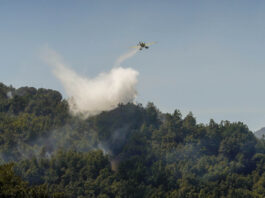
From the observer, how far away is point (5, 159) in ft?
622

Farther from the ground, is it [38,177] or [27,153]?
[27,153]

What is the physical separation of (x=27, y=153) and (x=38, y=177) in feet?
73.1

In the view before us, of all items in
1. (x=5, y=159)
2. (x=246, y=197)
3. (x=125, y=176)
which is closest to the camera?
(x=246, y=197)

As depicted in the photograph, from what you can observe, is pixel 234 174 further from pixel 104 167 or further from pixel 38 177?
pixel 38 177

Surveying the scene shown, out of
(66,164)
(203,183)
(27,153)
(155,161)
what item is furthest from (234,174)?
(27,153)

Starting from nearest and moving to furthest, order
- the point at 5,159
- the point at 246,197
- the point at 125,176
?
the point at 246,197
the point at 125,176
the point at 5,159

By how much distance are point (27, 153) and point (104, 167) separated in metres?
32.0

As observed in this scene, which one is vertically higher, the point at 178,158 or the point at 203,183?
the point at 178,158

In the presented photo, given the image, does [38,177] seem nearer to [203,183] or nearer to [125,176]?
[125,176]

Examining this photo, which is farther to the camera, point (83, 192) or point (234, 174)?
point (234, 174)

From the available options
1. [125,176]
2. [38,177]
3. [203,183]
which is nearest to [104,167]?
[125,176]

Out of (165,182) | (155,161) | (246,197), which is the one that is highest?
(155,161)

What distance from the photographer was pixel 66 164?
181625mm

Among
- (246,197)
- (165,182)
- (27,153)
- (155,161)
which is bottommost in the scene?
(246,197)
